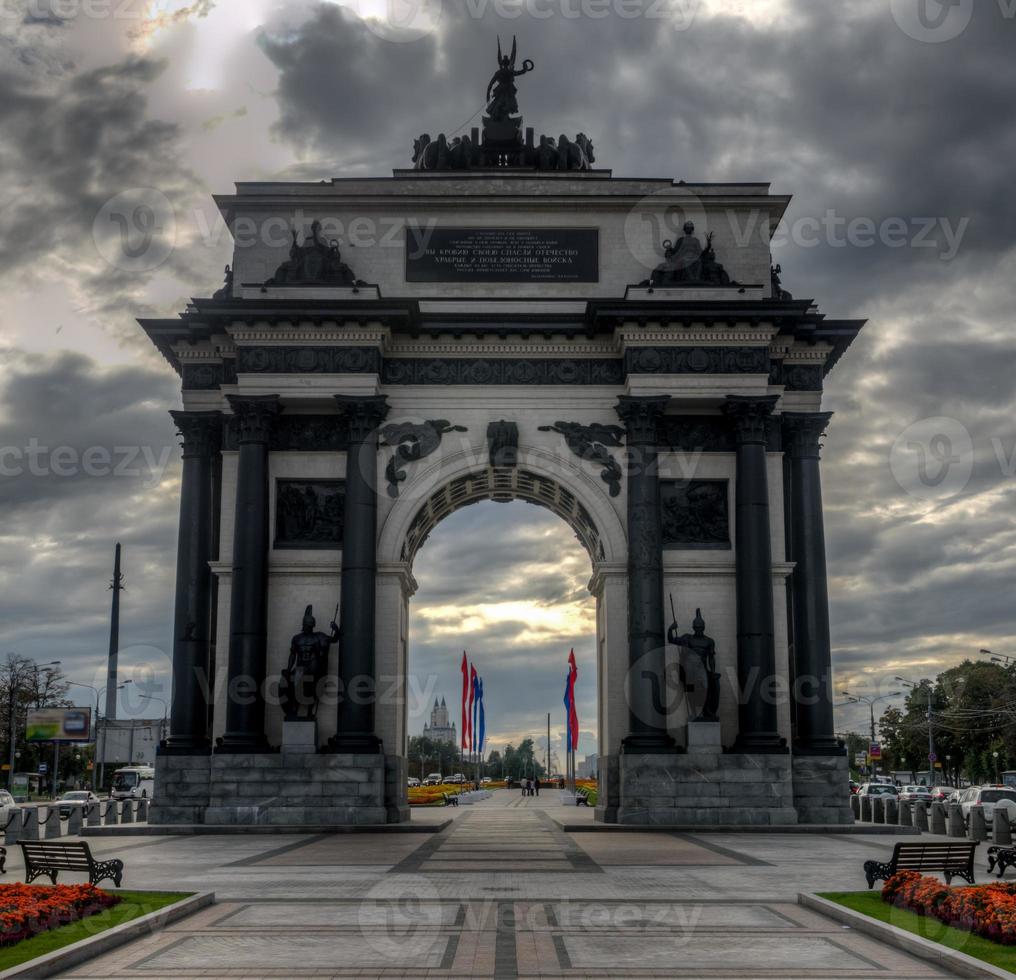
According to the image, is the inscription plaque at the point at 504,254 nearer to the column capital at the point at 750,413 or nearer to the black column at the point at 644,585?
the black column at the point at 644,585

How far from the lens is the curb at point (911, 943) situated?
13.2 m

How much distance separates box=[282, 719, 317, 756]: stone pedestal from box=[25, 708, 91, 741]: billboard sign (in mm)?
57618

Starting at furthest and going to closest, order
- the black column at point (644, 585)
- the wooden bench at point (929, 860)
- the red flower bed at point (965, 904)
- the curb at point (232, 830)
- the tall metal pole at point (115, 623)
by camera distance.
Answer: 1. the tall metal pole at point (115, 623)
2. the black column at point (644, 585)
3. the curb at point (232, 830)
4. the wooden bench at point (929, 860)
5. the red flower bed at point (965, 904)

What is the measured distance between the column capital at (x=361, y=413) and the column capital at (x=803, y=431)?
1280 centimetres

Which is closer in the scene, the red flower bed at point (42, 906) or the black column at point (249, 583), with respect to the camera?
the red flower bed at point (42, 906)

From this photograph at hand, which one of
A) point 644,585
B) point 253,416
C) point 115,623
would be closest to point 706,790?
point 644,585

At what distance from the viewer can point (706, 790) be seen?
36.2 metres

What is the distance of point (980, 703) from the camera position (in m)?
106

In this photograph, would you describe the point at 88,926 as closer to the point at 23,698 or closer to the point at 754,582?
the point at 754,582

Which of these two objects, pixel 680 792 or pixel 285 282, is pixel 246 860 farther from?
pixel 285 282

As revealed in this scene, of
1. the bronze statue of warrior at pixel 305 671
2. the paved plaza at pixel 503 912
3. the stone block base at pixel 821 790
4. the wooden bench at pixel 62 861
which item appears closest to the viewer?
the paved plaza at pixel 503 912

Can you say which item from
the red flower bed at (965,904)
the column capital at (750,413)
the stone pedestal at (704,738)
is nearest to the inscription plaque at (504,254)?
the column capital at (750,413)

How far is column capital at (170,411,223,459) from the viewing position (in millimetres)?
40469

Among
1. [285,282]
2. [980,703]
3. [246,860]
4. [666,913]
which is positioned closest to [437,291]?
[285,282]
